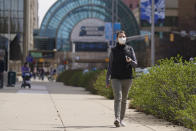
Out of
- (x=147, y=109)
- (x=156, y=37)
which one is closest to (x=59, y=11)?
(x=156, y=37)

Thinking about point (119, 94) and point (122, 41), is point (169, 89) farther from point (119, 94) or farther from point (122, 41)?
point (122, 41)

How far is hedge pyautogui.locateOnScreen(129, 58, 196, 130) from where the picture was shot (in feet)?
36.7

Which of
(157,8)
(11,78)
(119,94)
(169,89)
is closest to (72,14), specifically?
(157,8)

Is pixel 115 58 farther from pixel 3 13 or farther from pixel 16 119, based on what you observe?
pixel 3 13

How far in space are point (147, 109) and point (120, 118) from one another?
8.80ft

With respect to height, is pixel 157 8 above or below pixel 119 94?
above

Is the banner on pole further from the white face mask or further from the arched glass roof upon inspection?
the arched glass roof

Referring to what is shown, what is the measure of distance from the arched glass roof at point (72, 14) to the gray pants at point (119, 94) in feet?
348

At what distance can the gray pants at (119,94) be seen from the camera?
34.8 feet

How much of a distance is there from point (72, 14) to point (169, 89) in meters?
108

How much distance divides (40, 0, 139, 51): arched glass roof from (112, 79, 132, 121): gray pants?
10608 centimetres

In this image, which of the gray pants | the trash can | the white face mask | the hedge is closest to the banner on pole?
the trash can

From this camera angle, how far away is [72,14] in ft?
389

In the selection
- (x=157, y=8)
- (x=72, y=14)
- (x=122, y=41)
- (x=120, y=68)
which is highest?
(x=72, y=14)
